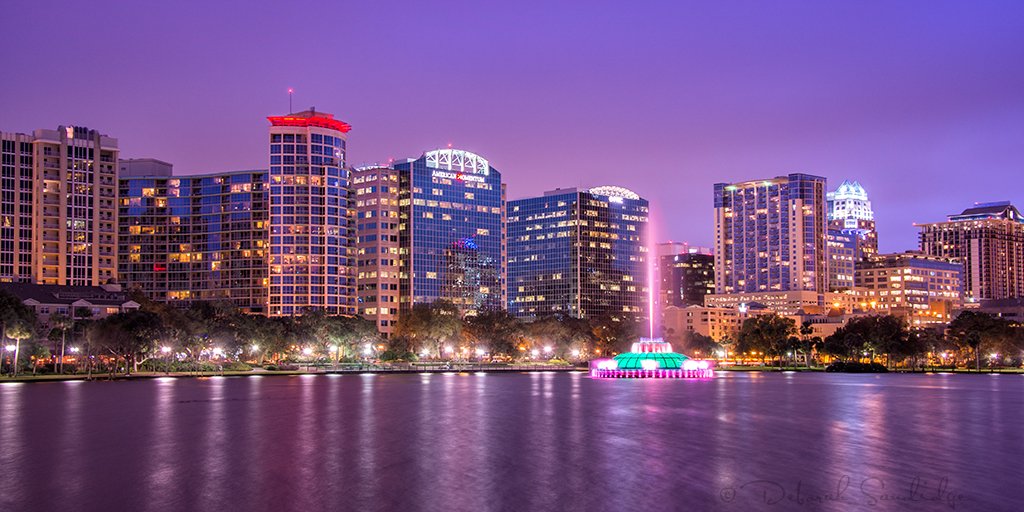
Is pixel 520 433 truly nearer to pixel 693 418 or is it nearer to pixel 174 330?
pixel 693 418

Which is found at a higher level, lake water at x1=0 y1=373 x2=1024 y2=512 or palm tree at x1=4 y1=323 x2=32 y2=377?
palm tree at x1=4 y1=323 x2=32 y2=377

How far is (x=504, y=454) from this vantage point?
60.4m

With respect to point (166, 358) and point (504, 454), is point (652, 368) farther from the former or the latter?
point (504, 454)

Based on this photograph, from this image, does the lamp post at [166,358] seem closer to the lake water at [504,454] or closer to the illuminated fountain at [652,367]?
the lake water at [504,454]

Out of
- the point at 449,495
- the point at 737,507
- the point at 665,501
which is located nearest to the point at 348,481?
the point at 449,495

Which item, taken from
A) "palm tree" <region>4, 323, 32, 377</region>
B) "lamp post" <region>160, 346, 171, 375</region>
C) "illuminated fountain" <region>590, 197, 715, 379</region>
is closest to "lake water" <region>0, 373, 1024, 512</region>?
"palm tree" <region>4, 323, 32, 377</region>

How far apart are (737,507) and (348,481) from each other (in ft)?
66.0

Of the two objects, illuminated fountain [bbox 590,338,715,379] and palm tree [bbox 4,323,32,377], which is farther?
illuminated fountain [bbox 590,338,715,379]

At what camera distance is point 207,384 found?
144 m

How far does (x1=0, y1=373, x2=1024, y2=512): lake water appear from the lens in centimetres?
4484
